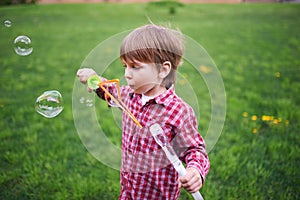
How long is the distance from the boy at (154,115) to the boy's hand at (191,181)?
39 millimetres

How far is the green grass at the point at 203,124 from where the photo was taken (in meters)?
2.33

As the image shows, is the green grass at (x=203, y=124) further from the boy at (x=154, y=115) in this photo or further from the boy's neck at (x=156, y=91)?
the boy's neck at (x=156, y=91)

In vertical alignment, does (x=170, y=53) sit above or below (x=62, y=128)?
above

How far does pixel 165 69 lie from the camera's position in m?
1.40

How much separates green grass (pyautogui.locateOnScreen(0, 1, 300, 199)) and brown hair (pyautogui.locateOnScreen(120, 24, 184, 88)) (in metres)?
1.27

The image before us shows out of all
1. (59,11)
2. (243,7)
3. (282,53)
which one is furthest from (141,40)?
(243,7)

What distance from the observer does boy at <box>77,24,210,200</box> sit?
4.43 feet

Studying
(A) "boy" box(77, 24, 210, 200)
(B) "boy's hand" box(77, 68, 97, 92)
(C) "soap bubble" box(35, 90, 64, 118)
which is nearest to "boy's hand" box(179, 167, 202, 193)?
(A) "boy" box(77, 24, 210, 200)

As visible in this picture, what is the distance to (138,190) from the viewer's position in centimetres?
153

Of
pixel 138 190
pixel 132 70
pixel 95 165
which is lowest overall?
pixel 95 165

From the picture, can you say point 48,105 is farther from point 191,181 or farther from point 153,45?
point 191,181

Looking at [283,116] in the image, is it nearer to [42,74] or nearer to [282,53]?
[282,53]

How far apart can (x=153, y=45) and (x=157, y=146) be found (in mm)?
472

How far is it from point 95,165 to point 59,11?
10627 mm
